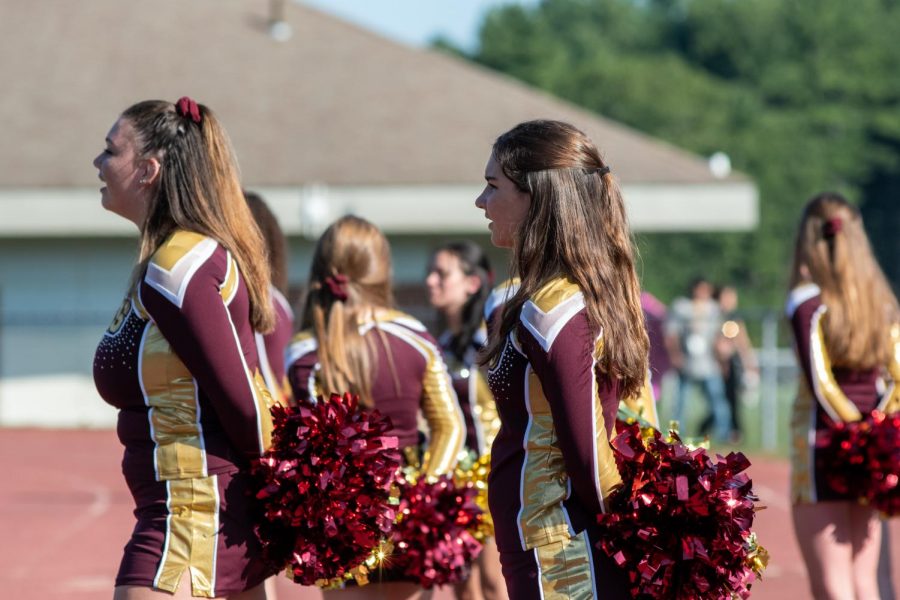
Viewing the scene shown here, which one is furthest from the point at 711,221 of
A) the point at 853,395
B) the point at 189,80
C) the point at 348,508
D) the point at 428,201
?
the point at 348,508

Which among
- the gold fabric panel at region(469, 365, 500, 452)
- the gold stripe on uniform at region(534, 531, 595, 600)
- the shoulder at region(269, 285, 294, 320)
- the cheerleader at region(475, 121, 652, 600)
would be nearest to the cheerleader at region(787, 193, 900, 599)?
the gold fabric panel at region(469, 365, 500, 452)

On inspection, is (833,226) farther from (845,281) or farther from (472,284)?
(472,284)

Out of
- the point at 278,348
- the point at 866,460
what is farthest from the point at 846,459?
the point at 278,348

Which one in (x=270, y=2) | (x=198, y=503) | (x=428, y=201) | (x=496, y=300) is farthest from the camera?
(x=270, y=2)

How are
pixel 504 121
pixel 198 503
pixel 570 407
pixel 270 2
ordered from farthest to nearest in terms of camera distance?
pixel 270 2, pixel 504 121, pixel 198 503, pixel 570 407

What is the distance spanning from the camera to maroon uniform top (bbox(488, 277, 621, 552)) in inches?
119

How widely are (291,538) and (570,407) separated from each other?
880 millimetres

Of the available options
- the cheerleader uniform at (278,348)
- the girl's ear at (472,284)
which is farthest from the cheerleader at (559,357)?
the girl's ear at (472,284)

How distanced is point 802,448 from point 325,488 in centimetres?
260

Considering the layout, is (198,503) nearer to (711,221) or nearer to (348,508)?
(348,508)

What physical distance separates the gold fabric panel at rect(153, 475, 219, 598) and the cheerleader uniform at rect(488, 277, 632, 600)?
69cm

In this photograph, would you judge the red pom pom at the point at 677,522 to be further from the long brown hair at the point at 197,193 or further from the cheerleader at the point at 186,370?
the long brown hair at the point at 197,193

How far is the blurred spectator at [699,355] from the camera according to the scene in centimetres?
1633

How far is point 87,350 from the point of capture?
2014 centimetres
